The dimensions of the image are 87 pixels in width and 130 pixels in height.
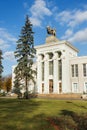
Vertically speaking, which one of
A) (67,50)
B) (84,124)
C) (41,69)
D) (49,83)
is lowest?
(84,124)

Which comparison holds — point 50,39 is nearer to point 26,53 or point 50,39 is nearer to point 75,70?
point 75,70

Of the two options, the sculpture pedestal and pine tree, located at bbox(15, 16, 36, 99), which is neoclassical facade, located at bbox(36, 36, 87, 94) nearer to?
the sculpture pedestal

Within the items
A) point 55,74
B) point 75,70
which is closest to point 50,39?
point 55,74

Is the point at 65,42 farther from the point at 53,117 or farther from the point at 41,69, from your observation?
the point at 53,117

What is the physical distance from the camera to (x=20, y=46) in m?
36.1

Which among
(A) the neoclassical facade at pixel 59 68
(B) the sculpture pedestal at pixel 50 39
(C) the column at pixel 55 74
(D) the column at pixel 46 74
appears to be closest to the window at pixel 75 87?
(A) the neoclassical facade at pixel 59 68

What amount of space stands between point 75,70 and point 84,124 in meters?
40.2

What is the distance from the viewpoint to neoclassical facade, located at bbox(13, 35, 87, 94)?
173ft

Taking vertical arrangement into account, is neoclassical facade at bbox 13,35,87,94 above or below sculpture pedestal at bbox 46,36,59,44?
below

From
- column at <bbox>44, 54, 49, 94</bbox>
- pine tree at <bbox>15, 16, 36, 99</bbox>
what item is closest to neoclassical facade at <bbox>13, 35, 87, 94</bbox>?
column at <bbox>44, 54, 49, 94</bbox>

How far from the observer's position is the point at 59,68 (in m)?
55.7

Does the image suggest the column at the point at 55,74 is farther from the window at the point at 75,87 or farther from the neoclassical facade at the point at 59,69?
the window at the point at 75,87

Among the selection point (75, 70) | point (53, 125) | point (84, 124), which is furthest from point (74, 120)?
point (75, 70)

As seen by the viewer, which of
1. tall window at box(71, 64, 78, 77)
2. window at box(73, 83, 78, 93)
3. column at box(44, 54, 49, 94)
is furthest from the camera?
column at box(44, 54, 49, 94)
